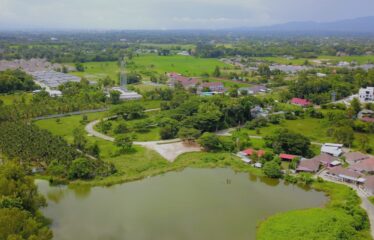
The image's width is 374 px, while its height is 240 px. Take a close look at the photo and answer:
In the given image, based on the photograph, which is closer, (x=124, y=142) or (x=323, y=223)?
(x=323, y=223)

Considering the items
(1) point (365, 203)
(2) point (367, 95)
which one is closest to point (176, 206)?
(1) point (365, 203)

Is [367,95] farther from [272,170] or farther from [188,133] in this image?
[272,170]

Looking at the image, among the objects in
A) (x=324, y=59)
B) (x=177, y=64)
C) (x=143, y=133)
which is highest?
(x=324, y=59)

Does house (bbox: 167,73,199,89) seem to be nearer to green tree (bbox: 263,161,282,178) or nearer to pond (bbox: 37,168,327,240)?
green tree (bbox: 263,161,282,178)

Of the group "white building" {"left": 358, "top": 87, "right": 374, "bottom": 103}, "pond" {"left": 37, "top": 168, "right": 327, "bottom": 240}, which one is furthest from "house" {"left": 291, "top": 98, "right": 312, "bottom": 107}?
"pond" {"left": 37, "top": 168, "right": 327, "bottom": 240}

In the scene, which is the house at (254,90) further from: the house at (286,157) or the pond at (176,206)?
the pond at (176,206)

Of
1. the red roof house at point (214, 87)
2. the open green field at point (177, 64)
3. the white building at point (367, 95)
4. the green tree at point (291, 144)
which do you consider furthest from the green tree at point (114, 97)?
the white building at point (367, 95)
